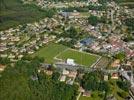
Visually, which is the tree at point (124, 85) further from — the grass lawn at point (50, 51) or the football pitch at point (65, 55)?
the grass lawn at point (50, 51)

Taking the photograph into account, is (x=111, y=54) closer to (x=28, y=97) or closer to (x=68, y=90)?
(x=68, y=90)

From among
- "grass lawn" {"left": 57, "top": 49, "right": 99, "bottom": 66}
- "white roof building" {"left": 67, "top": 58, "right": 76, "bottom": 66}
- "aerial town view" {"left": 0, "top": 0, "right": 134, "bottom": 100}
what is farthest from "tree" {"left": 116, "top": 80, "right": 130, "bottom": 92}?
"white roof building" {"left": 67, "top": 58, "right": 76, "bottom": 66}

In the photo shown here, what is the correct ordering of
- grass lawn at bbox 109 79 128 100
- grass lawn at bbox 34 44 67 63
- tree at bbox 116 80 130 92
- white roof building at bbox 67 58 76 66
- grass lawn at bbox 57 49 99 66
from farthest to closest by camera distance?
grass lawn at bbox 34 44 67 63, grass lawn at bbox 57 49 99 66, white roof building at bbox 67 58 76 66, tree at bbox 116 80 130 92, grass lawn at bbox 109 79 128 100

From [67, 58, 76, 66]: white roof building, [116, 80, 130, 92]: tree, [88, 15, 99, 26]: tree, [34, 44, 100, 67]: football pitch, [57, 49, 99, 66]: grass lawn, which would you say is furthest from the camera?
[88, 15, 99, 26]: tree

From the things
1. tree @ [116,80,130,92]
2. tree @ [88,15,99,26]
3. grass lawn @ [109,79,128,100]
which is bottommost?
grass lawn @ [109,79,128,100]

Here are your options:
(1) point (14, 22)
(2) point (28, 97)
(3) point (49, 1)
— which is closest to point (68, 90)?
(2) point (28, 97)

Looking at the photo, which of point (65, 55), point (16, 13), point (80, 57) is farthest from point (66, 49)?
point (16, 13)

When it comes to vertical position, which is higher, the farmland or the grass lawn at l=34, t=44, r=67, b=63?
the farmland

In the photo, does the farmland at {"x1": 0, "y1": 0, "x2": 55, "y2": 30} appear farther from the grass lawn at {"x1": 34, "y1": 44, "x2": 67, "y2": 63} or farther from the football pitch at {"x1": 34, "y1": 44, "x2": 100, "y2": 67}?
the football pitch at {"x1": 34, "y1": 44, "x2": 100, "y2": 67}
